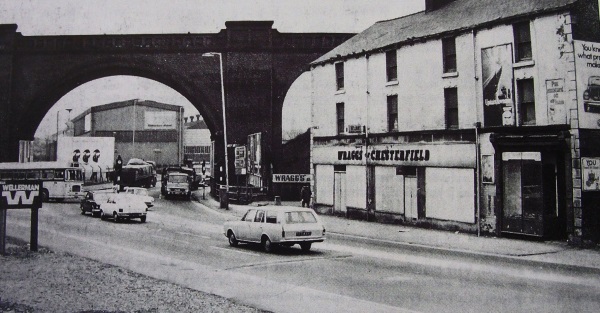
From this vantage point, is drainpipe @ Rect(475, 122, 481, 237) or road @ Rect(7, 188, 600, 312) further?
drainpipe @ Rect(475, 122, 481, 237)

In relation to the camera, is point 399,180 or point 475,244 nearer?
point 475,244

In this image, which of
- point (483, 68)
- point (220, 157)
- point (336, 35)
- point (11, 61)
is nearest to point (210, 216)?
point (220, 157)

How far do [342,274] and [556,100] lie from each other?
40.8 feet

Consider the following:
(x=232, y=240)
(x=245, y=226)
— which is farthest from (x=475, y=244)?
(x=232, y=240)

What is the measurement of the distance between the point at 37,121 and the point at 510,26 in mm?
42145

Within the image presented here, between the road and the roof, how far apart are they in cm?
1100

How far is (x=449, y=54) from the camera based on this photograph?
83.1ft

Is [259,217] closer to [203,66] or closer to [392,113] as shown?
[392,113]

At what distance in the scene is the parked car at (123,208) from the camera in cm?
2827

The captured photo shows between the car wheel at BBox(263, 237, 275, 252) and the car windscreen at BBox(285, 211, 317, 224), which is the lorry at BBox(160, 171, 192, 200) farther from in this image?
the car windscreen at BBox(285, 211, 317, 224)

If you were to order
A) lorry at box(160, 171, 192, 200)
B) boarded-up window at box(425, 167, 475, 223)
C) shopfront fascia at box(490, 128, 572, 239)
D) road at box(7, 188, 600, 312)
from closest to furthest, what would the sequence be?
1. road at box(7, 188, 600, 312)
2. shopfront fascia at box(490, 128, 572, 239)
3. boarded-up window at box(425, 167, 475, 223)
4. lorry at box(160, 171, 192, 200)

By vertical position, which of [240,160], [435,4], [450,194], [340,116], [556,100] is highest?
[435,4]

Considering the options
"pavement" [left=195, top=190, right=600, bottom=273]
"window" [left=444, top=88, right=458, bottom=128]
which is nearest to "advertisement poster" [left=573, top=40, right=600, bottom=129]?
"pavement" [left=195, top=190, right=600, bottom=273]

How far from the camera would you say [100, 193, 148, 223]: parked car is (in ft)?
92.7
